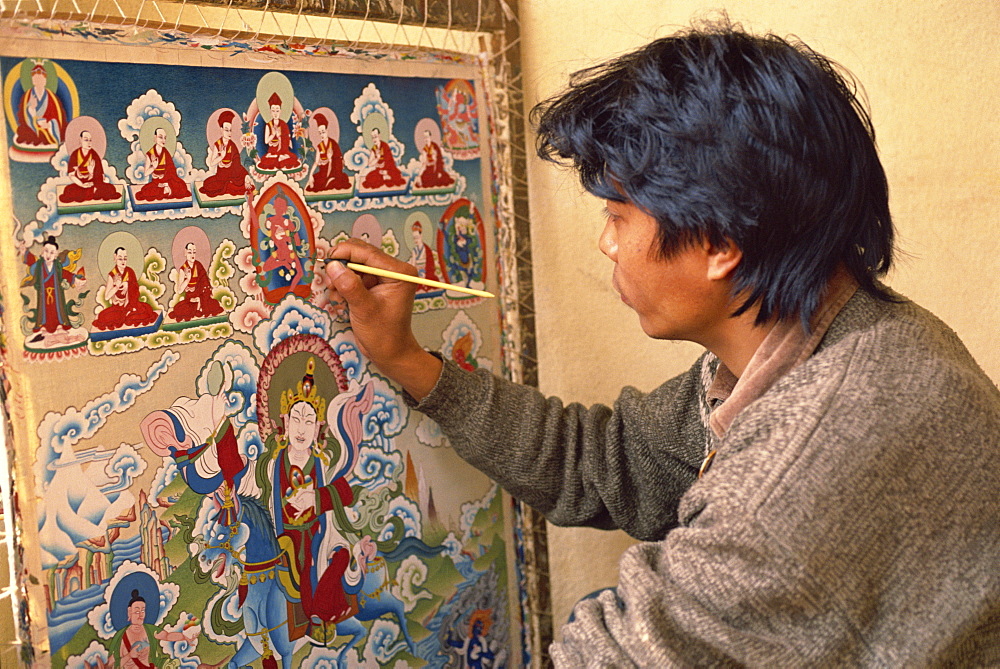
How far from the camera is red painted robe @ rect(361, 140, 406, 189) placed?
3.96ft

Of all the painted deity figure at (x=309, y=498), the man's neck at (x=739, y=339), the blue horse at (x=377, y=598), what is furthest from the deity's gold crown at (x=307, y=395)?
the man's neck at (x=739, y=339)

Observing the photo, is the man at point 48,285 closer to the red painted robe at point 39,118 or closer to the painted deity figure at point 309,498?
the red painted robe at point 39,118

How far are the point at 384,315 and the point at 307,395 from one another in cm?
14

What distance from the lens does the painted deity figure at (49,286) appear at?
939 mm

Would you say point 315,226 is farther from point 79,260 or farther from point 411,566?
point 411,566

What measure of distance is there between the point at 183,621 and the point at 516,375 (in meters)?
0.57

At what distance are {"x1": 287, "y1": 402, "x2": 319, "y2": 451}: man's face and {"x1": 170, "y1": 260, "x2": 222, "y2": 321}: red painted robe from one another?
0.16 meters

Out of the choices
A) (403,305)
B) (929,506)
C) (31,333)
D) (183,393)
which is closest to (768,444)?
(929,506)

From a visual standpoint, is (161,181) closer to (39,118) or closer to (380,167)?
(39,118)

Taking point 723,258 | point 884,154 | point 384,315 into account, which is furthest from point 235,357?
point 884,154

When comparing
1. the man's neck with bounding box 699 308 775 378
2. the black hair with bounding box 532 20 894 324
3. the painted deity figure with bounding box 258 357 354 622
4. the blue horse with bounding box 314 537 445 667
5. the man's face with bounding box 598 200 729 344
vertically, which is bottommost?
the blue horse with bounding box 314 537 445 667

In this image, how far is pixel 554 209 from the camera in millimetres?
1499

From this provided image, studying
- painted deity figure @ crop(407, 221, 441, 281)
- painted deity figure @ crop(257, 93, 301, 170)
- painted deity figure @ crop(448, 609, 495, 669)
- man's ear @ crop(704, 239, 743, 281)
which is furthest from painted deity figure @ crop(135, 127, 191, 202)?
painted deity figure @ crop(448, 609, 495, 669)

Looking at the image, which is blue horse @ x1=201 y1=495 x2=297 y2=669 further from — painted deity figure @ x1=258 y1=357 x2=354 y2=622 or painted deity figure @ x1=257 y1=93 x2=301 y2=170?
painted deity figure @ x1=257 y1=93 x2=301 y2=170
